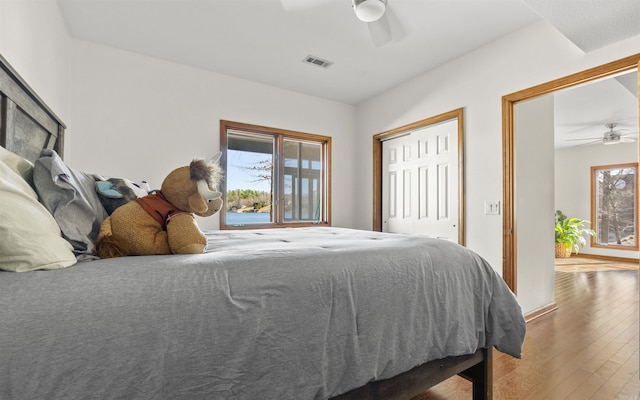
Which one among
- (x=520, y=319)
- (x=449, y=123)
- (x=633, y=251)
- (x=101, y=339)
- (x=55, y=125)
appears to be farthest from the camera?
(x=633, y=251)

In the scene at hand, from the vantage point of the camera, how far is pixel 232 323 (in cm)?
87

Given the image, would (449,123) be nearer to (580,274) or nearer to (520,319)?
(520,319)

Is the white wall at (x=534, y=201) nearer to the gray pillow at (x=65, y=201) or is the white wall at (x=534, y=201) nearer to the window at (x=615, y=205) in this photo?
the gray pillow at (x=65, y=201)

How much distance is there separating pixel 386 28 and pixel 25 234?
8.36ft

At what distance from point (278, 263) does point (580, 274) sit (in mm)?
5873

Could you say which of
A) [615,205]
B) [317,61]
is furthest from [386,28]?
[615,205]

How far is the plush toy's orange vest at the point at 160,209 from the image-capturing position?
114 cm

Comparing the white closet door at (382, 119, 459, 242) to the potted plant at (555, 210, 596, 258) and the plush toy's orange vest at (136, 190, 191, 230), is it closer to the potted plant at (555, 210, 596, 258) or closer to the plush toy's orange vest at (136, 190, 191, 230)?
the plush toy's orange vest at (136, 190, 191, 230)

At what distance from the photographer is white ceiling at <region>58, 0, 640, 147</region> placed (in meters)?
1.94

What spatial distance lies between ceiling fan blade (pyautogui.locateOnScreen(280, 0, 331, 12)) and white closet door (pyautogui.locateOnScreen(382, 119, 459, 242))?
1.77 m

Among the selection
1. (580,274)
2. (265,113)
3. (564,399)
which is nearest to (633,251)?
(580,274)

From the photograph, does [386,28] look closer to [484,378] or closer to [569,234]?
[484,378]

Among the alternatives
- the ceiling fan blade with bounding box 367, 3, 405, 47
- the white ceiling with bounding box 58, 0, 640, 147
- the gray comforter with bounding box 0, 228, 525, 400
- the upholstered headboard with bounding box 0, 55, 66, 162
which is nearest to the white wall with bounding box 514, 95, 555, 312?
the white ceiling with bounding box 58, 0, 640, 147

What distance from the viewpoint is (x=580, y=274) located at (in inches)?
192
